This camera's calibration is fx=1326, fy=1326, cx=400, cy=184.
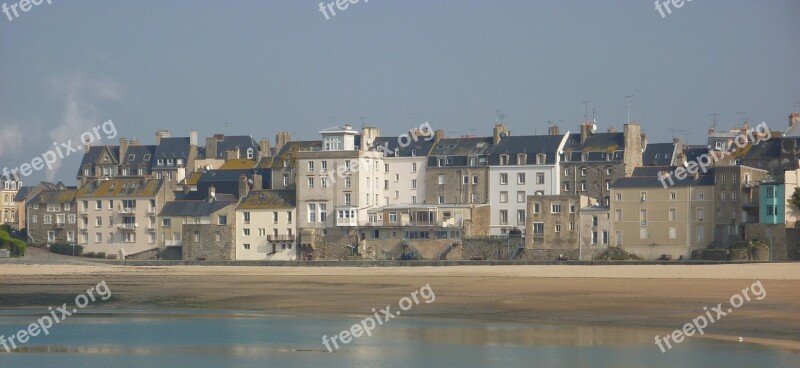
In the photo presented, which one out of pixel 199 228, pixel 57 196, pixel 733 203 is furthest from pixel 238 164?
pixel 733 203

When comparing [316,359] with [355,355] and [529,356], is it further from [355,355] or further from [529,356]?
[529,356]

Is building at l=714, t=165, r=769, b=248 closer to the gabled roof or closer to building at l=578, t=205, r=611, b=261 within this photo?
building at l=578, t=205, r=611, b=261

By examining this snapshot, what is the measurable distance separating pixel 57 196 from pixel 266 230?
15988mm

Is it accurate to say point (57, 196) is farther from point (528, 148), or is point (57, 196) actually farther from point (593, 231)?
point (593, 231)

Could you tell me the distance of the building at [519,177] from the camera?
77.2 metres

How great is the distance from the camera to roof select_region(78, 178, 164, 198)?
81.3 meters

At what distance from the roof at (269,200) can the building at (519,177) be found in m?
10.4

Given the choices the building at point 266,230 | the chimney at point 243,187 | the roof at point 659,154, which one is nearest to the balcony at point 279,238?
the building at point 266,230

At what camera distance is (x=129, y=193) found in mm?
81812

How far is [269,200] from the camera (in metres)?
78.3

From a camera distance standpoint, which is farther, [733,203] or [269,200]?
[269,200]

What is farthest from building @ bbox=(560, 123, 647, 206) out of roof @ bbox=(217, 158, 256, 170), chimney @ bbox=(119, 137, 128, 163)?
chimney @ bbox=(119, 137, 128, 163)

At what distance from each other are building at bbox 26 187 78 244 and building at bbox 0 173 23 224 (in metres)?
18.9

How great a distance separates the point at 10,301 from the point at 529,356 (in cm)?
2328
